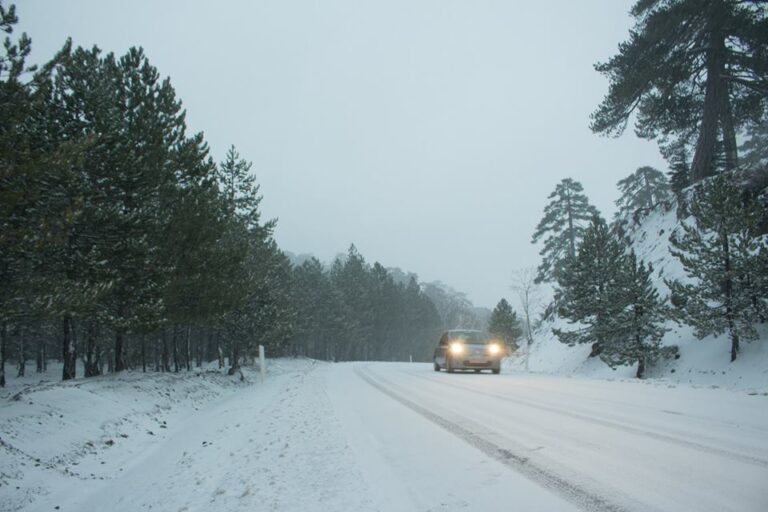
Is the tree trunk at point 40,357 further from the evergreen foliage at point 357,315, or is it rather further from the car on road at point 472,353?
the car on road at point 472,353

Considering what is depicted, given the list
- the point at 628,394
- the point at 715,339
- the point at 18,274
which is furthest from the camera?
the point at 715,339

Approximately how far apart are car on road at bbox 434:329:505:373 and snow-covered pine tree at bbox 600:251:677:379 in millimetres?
4590

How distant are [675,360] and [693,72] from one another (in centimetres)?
1766

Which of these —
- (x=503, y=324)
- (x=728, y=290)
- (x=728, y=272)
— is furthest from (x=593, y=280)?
(x=503, y=324)

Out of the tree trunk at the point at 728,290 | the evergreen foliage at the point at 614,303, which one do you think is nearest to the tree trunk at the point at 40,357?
the evergreen foliage at the point at 614,303

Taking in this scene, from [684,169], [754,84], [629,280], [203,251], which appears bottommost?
[629,280]

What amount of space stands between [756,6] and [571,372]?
20796mm

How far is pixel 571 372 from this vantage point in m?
23.5

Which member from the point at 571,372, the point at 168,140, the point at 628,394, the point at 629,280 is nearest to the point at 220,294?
the point at 168,140

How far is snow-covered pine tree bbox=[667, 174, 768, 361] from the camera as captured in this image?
13.9 meters

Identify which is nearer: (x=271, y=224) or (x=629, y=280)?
(x=629, y=280)

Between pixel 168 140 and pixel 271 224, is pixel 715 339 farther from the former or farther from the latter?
pixel 271 224

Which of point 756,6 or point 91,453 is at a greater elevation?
point 756,6

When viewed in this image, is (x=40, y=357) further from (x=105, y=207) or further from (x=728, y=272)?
(x=728, y=272)
